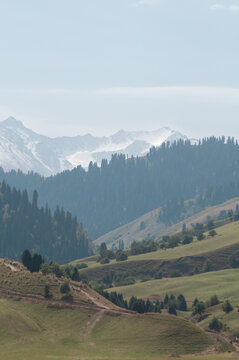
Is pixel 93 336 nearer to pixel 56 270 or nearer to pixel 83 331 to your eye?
pixel 83 331

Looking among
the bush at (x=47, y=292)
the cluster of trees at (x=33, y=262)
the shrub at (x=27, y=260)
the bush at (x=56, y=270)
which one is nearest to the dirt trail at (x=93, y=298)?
the bush at (x=47, y=292)

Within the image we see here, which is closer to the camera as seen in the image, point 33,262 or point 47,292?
point 47,292

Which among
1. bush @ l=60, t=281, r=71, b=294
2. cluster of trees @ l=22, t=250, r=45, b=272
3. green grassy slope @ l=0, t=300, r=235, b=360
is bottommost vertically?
green grassy slope @ l=0, t=300, r=235, b=360

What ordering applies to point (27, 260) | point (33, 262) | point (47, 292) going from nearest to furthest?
1. point (47, 292)
2. point (33, 262)
3. point (27, 260)

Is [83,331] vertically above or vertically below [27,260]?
below

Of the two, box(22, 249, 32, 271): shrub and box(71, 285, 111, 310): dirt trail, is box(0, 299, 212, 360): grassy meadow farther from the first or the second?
box(22, 249, 32, 271): shrub

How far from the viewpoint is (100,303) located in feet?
524

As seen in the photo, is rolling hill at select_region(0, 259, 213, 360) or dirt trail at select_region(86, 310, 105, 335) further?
dirt trail at select_region(86, 310, 105, 335)

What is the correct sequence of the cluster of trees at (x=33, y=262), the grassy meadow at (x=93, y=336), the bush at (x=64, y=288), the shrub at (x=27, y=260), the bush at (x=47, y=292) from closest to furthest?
the grassy meadow at (x=93, y=336) < the bush at (x=47, y=292) < the bush at (x=64, y=288) < the cluster of trees at (x=33, y=262) < the shrub at (x=27, y=260)

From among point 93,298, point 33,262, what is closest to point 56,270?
point 33,262

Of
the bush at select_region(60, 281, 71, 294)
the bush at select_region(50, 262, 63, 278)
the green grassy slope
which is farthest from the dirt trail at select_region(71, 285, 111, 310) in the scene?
the bush at select_region(50, 262, 63, 278)

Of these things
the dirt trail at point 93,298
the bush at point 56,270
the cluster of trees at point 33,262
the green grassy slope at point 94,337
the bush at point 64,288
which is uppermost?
the cluster of trees at point 33,262

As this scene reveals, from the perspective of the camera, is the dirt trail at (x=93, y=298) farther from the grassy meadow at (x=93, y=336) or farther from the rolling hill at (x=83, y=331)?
the grassy meadow at (x=93, y=336)

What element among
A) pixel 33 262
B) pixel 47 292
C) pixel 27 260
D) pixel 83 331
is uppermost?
pixel 27 260
